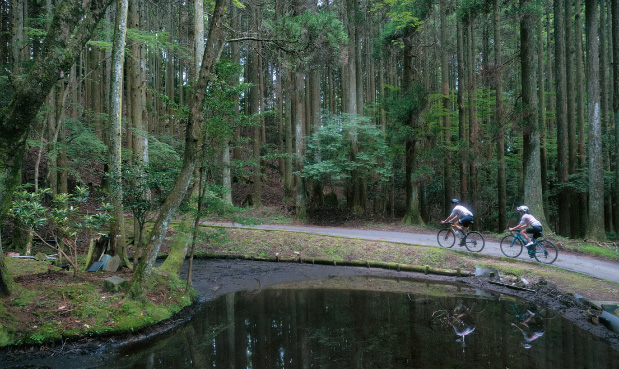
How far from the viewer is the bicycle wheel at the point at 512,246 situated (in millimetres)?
10570

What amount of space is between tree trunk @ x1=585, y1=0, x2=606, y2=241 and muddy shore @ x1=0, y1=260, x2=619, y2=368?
5.34m

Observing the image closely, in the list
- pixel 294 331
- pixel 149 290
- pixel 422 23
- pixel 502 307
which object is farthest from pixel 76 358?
pixel 422 23

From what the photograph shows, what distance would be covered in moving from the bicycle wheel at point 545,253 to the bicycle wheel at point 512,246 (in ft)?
1.40

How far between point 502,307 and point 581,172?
1166 cm

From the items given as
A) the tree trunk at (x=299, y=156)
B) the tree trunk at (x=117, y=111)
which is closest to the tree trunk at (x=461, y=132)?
the tree trunk at (x=299, y=156)

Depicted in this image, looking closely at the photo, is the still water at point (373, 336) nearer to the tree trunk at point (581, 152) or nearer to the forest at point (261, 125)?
the forest at point (261, 125)

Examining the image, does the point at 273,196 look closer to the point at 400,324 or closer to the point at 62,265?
the point at 62,265

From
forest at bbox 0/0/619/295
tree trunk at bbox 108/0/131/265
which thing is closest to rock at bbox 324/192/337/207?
forest at bbox 0/0/619/295

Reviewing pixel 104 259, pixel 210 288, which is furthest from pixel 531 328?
pixel 104 259

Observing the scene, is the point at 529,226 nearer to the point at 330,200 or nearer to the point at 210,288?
the point at 210,288

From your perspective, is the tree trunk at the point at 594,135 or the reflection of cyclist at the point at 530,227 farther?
the tree trunk at the point at 594,135

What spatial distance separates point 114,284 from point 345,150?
525 inches

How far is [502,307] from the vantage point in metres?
8.16

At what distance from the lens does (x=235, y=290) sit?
973 cm
